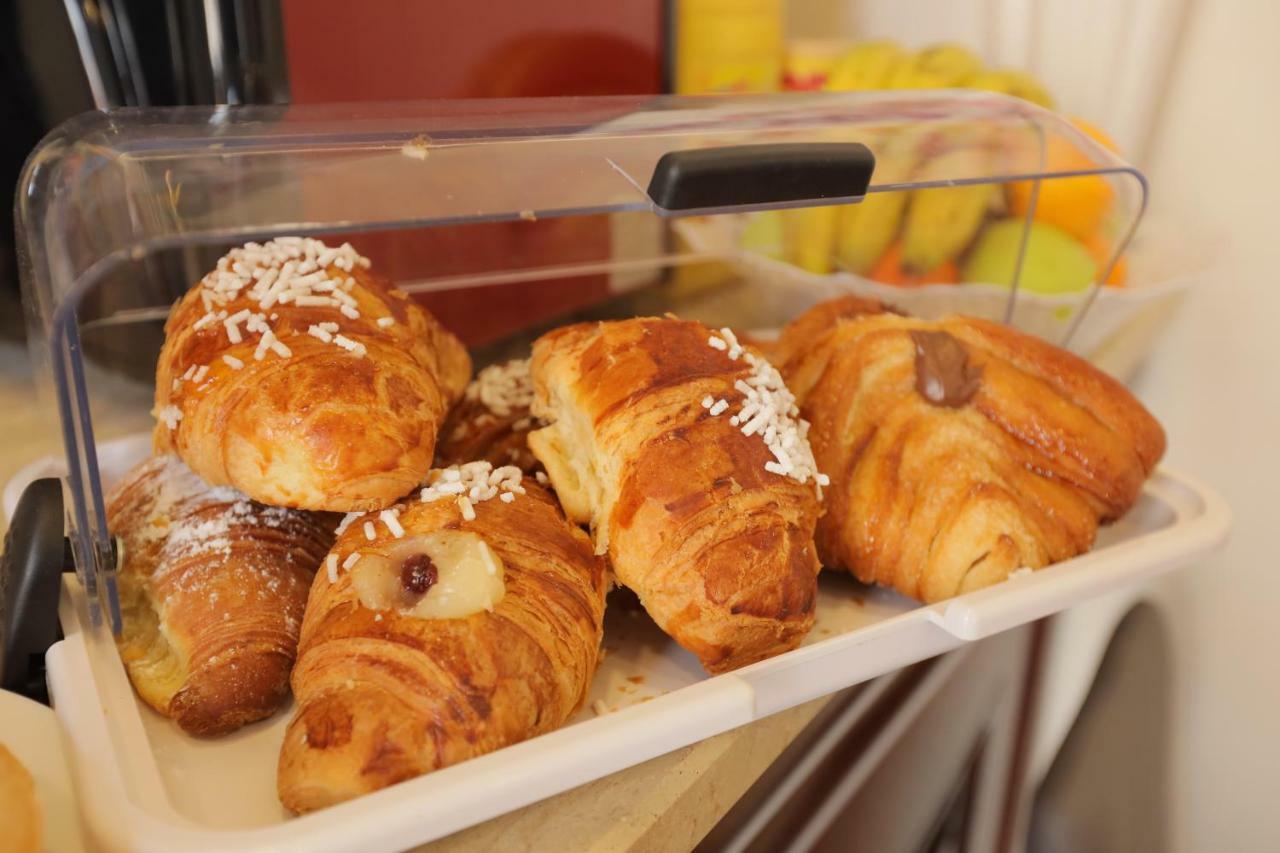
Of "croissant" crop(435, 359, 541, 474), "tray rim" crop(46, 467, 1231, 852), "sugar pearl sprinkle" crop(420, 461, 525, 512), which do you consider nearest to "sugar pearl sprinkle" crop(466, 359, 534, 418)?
"croissant" crop(435, 359, 541, 474)

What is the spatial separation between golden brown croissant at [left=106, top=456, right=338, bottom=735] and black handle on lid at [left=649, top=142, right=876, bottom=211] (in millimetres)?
340

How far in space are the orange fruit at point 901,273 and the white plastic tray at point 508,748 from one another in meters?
0.40

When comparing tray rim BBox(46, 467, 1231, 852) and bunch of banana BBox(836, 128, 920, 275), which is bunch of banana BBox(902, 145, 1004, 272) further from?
tray rim BBox(46, 467, 1231, 852)

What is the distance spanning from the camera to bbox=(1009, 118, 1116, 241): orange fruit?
40.0 inches

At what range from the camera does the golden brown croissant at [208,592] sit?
60cm

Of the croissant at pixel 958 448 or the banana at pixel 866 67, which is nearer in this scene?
the croissant at pixel 958 448

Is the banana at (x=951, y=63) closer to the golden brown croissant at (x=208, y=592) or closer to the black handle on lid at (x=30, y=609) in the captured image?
the golden brown croissant at (x=208, y=592)

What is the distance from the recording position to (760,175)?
2.25 ft

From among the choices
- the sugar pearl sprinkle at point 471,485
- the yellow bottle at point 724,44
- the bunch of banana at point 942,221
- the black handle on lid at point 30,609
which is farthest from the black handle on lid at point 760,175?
the yellow bottle at point 724,44

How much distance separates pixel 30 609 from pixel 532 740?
0.33 meters

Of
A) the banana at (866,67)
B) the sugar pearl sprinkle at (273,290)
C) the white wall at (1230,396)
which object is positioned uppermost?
the banana at (866,67)

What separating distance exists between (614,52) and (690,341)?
69 centimetres

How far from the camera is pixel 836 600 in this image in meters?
0.79

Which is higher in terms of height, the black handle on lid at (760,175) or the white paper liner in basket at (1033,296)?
the black handle on lid at (760,175)
